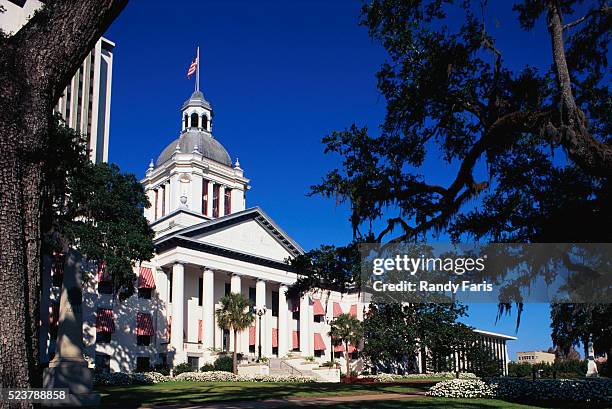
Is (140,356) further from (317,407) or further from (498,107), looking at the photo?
(498,107)

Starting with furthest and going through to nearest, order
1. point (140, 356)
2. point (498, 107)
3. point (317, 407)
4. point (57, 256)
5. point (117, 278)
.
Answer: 1. point (140, 356)
2. point (57, 256)
3. point (117, 278)
4. point (317, 407)
5. point (498, 107)

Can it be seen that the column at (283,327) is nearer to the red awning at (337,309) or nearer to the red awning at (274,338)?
the red awning at (274,338)

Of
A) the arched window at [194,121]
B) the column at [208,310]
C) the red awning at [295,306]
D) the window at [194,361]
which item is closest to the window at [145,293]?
the column at [208,310]

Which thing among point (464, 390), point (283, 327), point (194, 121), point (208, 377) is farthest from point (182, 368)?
point (194, 121)

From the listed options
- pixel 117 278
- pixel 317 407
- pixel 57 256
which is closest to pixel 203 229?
pixel 57 256

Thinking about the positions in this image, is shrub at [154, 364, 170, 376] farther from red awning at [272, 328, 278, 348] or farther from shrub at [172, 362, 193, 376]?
red awning at [272, 328, 278, 348]

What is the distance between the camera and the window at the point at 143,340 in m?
54.1

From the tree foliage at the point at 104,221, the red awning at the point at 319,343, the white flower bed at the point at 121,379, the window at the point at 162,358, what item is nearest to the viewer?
the tree foliage at the point at 104,221

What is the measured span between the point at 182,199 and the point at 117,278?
1133 inches

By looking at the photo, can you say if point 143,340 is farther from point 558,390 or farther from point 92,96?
point 558,390

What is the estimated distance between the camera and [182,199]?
66.4 m

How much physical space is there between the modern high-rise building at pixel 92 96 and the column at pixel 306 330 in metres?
28.4

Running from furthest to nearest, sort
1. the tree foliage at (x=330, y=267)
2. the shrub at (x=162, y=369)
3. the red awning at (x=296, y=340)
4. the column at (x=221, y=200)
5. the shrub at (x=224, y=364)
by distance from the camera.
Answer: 1. the column at (x=221, y=200)
2. the red awning at (x=296, y=340)
3. the shrub at (x=224, y=364)
4. the shrub at (x=162, y=369)
5. the tree foliage at (x=330, y=267)

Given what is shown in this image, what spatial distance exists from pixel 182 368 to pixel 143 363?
4.49m
